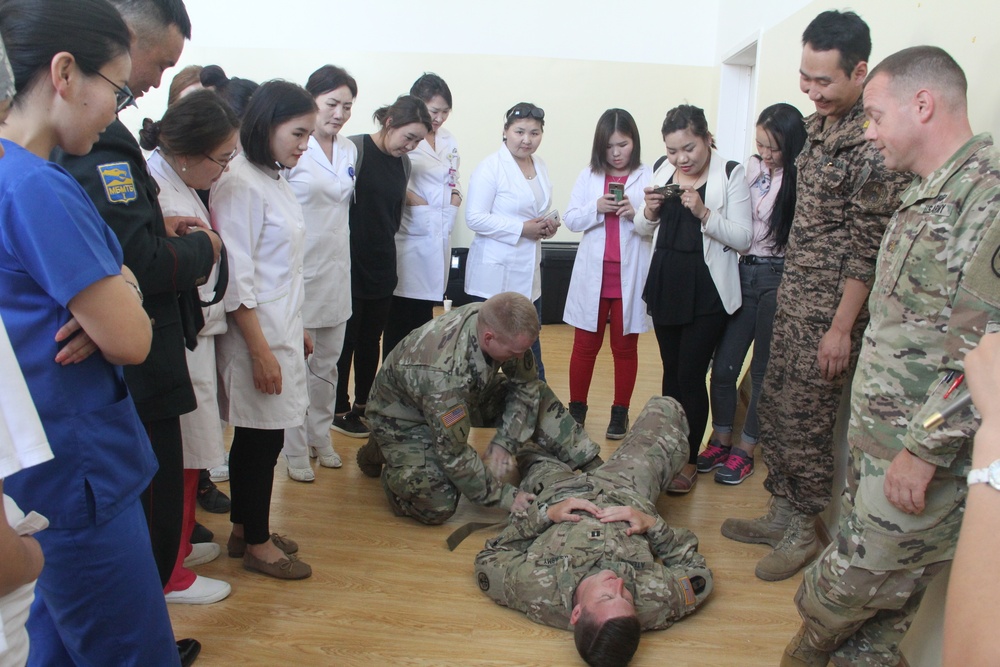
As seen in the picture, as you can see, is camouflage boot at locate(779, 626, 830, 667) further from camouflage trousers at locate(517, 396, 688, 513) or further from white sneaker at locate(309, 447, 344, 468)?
white sneaker at locate(309, 447, 344, 468)

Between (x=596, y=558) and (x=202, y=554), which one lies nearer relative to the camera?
(x=596, y=558)

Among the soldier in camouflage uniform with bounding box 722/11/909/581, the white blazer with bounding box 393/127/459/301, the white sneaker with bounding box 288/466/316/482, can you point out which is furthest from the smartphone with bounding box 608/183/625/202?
the white sneaker with bounding box 288/466/316/482

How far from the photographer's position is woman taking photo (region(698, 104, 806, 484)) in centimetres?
285

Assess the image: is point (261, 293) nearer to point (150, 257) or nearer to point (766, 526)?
point (150, 257)

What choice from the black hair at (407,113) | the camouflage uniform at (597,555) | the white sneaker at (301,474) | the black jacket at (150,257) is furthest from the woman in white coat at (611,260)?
the black jacket at (150,257)

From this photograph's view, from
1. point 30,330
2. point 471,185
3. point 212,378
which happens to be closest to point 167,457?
point 212,378

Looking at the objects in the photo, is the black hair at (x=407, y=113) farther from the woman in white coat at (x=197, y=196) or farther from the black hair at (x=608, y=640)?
the black hair at (x=608, y=640)

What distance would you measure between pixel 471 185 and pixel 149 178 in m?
2.06

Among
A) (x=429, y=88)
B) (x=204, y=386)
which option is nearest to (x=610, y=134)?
(x=429, y=88)

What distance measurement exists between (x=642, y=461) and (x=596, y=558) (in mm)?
598

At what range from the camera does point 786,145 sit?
2.84m

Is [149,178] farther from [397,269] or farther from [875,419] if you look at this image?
[397,269]

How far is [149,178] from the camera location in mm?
1634

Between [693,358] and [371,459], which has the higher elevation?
[693,358]
